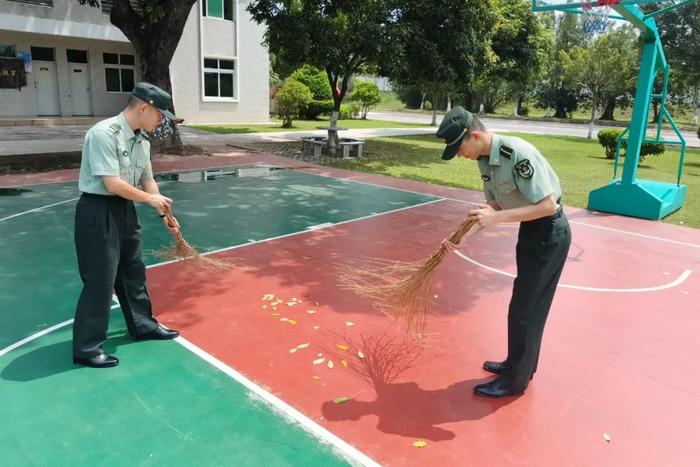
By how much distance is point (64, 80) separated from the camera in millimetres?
21031

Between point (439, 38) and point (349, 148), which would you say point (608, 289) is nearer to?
point (349, 148)

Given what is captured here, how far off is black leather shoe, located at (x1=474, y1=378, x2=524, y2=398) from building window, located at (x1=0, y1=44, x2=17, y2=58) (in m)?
22.3

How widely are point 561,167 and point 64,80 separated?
18.9 meters

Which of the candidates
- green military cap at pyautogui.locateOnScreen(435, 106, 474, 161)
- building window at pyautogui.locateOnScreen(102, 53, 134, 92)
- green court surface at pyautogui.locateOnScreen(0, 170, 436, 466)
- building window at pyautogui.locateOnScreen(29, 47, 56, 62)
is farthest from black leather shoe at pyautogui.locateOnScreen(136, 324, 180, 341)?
building window at pyautogui.locateOnScreen(102, 53, 134, 92)

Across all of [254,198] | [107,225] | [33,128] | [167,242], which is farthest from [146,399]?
[33,128]

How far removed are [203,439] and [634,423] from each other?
2643mm

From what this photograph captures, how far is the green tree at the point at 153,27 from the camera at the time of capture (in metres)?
12.9

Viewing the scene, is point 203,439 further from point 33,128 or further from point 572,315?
point 33,128

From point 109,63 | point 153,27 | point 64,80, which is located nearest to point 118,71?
point 109,63

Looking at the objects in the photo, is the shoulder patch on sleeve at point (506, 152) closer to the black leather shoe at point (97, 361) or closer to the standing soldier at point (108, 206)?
the standing soldier at point (108, 206)

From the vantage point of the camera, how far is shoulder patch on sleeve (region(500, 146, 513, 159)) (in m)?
3.07

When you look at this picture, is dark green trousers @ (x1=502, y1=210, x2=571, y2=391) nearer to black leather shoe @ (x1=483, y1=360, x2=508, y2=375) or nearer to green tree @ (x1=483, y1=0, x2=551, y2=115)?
black leather shoe @ (x1=483, y1=360, x2=508, y2=375)

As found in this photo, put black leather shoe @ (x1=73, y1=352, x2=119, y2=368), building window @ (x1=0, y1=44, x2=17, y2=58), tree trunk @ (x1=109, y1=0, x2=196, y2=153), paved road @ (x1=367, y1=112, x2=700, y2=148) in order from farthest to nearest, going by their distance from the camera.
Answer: paved road @ (x1=367, y1=112, x2=700, y2=148), building window @ (x1=0, y1=44, x2=17, y2=58), tree trunk @ (x1=109, y1=0, x2=196, y2=153), black leather shoe @ (x1=73, y1=352, x2=119, y2=368)

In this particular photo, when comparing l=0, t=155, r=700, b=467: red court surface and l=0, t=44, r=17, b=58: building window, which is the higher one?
l=0, t=44, r=17, b=58: building window
